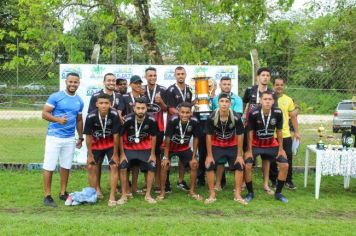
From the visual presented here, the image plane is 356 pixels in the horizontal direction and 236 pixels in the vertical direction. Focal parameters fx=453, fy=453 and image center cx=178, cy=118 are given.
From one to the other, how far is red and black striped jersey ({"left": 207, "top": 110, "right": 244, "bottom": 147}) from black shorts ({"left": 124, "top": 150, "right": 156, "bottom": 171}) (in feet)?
3.30

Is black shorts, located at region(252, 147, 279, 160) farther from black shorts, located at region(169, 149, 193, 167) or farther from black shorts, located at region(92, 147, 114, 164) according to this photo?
black shorts, located at region(92, 147, 114, 164)

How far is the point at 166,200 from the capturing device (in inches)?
271

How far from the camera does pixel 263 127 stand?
23.0 feet

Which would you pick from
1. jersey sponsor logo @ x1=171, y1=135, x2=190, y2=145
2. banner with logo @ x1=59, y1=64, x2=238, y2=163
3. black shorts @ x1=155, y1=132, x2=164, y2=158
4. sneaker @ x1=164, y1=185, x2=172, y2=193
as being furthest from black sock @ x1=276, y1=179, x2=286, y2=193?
banner with logo @ x1=59, y1=64, x2=238, y2=163

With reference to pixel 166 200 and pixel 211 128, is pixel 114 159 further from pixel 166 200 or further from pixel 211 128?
pixel 211 128

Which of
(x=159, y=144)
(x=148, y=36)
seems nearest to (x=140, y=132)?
(x=159, y=144)

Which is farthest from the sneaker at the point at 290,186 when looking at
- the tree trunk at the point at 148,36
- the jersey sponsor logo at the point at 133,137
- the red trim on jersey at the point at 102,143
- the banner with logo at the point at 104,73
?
the tree trunk at the point at 148,36

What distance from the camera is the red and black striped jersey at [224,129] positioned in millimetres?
6883

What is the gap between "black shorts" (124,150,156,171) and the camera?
6.79 metres

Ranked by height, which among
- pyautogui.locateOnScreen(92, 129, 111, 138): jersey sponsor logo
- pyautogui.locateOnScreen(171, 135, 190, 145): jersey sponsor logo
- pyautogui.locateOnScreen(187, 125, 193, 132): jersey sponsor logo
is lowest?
pyautogui.locateOnScreen(171, 135, 190, 145): jersey sponsor logo

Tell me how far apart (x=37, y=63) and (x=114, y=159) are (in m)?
4.26

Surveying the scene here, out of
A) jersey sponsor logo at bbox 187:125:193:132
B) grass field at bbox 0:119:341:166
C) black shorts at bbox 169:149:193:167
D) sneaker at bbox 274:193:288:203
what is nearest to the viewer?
sneaker at bbox 274:193:288:203

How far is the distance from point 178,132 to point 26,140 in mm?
8280

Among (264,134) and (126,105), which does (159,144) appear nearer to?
(126,105)
